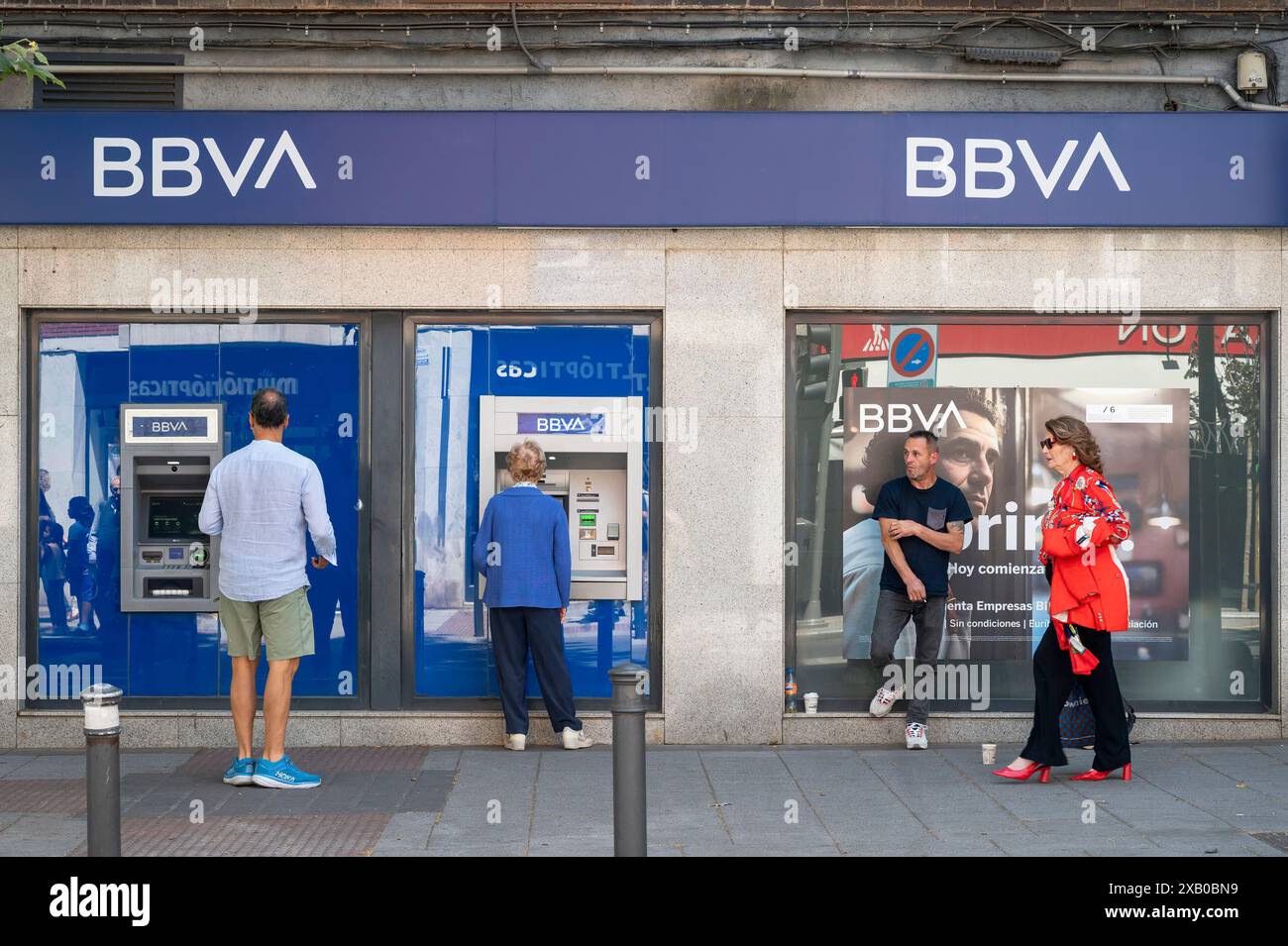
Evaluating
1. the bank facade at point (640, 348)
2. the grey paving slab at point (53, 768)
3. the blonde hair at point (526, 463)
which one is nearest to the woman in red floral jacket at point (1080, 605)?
the bank facade at point (640, 348)

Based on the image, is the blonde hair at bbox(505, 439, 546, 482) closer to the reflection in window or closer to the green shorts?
the reflection in window

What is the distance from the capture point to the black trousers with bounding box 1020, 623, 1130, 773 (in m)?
7.36

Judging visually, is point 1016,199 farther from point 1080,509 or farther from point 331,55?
point 331,55

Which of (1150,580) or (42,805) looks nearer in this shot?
(42,805)

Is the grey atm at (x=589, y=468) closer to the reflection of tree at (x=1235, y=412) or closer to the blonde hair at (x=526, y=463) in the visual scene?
the blonde hair at (x=526, y=463)

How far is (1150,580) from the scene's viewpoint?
885 cm

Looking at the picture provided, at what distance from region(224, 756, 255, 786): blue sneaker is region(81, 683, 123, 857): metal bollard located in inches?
100

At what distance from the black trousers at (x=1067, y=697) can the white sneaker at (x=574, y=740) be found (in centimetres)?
250

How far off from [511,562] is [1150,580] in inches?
155

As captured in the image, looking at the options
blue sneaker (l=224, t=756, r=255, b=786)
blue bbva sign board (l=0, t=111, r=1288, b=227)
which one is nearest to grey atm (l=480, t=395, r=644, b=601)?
blue bbva sign board (l=0, t=111, r=1288, b=227)

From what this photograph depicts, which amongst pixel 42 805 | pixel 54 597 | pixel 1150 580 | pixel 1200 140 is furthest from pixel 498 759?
pixel 1200 140

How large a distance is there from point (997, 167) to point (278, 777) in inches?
210

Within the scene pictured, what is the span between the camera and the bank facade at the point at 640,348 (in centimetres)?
848

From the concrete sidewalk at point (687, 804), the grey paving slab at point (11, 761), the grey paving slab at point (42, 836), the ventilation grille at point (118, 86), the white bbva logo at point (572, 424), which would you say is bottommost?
the grey paving slab at point (11, 761)
